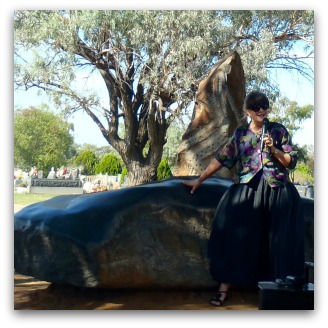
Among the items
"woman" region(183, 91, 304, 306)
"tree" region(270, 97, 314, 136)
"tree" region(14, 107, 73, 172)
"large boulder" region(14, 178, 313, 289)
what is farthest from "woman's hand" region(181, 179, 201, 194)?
"tree" region(14, 107, 73, 172)

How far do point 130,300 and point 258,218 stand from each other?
80 centimetres

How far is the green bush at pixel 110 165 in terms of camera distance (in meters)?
3.69

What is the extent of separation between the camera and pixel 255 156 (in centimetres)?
308

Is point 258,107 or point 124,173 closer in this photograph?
point 258,107

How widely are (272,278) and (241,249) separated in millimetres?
220

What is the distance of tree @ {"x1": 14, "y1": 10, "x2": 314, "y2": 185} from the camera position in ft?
12.3

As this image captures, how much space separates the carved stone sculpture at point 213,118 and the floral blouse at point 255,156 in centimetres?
54

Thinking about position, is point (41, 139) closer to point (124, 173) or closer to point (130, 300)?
point (124, 173)

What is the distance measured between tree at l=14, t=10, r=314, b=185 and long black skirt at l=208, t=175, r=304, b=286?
77 cm

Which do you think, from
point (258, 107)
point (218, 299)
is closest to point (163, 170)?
point (258, 107)

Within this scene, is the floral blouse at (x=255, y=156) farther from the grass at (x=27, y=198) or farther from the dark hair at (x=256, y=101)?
the grass at (x=27, y=198)

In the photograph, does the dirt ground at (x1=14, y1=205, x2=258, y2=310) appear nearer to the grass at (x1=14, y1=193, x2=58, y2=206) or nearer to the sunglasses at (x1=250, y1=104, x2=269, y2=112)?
the grass at (x1=14, y1=193, x2=58, y2=206)
